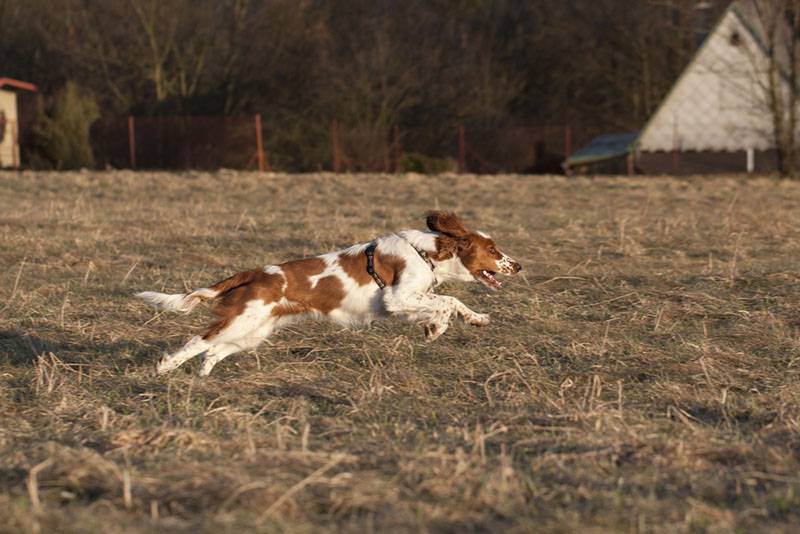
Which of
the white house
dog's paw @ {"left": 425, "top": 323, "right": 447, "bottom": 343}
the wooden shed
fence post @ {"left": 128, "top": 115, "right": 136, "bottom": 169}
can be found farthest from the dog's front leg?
fence post @ {"left": 128, "top": 115, "right": 136, "bottom": 169}

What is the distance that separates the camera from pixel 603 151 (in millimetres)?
27766

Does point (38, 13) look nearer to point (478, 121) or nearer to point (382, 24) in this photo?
point (382, 24)

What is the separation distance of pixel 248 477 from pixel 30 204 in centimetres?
1198

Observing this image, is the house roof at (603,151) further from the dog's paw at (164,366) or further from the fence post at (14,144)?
the dog's paw at (164,366)

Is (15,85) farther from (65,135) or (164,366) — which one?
(164,366)

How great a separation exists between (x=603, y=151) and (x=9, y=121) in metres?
15.4

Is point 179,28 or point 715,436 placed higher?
point 179,28

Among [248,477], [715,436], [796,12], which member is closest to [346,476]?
[248,477]

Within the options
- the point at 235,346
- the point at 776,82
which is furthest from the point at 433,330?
the point at 776,82

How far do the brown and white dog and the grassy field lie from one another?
179 millimetres

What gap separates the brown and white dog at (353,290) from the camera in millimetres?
5551

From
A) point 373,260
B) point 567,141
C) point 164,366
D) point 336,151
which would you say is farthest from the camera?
point 567,141

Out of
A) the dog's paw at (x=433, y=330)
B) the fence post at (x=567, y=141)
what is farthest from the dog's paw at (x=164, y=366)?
the fence post at (x=567, y=141)

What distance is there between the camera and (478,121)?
31.7m
